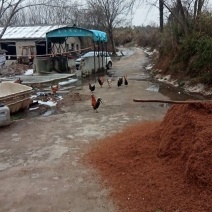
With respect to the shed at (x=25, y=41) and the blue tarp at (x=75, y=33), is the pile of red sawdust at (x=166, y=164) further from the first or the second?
the shed at (x=25, y=41)

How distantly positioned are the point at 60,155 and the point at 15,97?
437 cm

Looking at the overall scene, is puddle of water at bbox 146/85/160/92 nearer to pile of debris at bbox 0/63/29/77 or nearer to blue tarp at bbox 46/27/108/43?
blue tarp at bbox 46/27/108/43

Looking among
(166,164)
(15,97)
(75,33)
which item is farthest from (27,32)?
(166,164)

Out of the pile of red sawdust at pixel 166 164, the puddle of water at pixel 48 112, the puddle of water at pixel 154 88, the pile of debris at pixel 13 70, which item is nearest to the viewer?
the pile of red sawdust at pixel 166 164

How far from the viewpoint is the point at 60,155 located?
21.5 ft

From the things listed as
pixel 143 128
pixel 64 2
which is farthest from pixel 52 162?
pixel 64 2

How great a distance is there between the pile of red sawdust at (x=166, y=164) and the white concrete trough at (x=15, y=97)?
4.60 meters

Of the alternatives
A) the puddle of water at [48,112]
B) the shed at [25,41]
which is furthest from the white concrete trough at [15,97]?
the shed at [25,41]

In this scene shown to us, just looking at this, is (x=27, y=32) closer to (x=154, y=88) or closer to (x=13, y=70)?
(x=13, y=70)

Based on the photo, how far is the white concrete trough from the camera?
32.4ft

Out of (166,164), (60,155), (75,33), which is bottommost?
(60,155)

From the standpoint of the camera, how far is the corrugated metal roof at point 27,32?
Result: 2895 centimetres

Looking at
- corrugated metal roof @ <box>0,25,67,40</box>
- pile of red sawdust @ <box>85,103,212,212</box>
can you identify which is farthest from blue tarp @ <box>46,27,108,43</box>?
pile of red sawdust @ <box>85,103,212,212</box>

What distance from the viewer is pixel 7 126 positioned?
8922 mm
